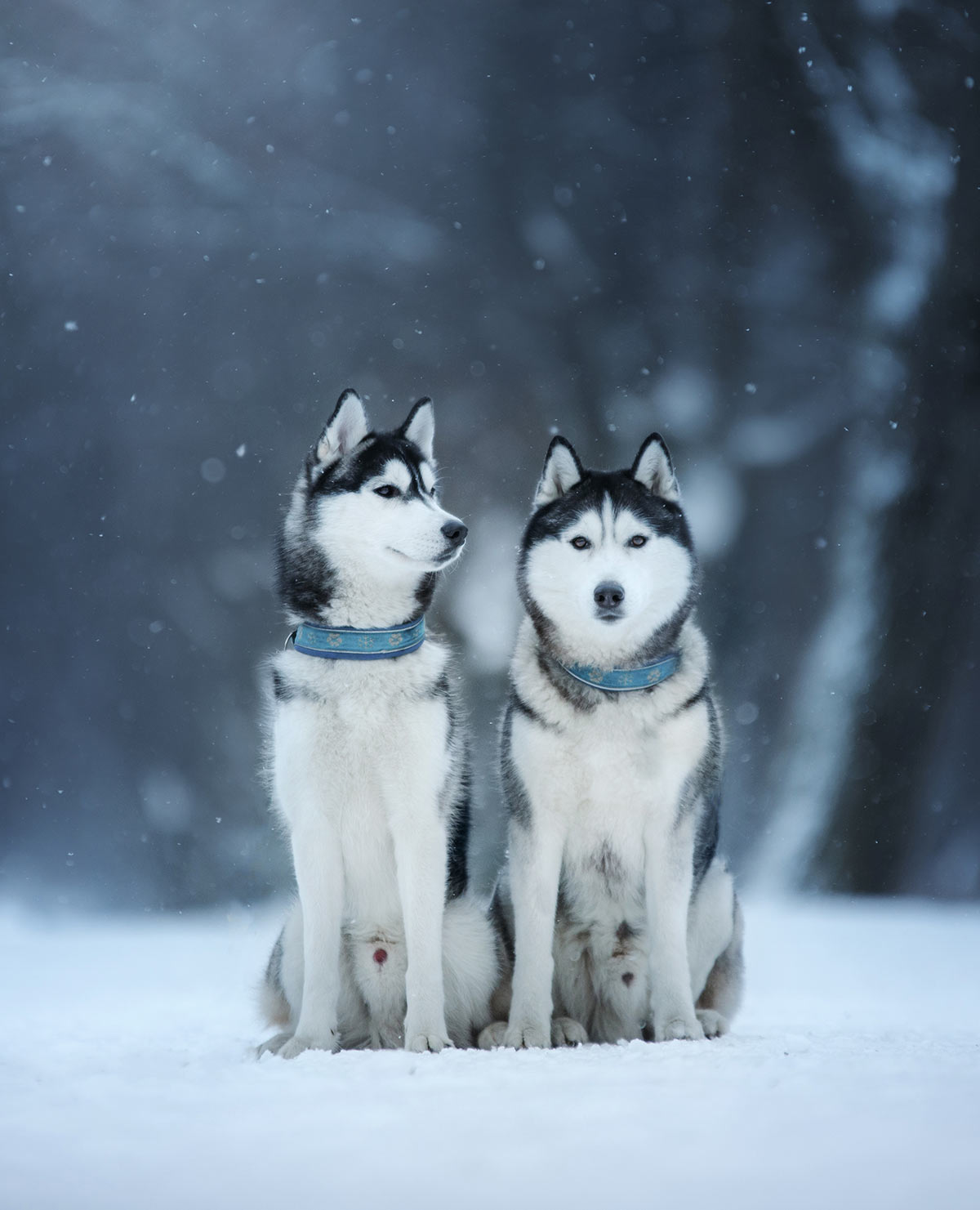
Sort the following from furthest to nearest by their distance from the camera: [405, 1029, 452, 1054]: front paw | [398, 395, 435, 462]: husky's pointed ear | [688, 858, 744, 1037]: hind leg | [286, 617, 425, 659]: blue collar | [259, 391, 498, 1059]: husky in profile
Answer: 1. [398, 395, 435, 462]: husky's pointed ear
2. [688, 858, 744, 1037]: hind leg
3. [286, 617, 425, 659]: blue collar
4. [259, 391, 498, 1059]: husky in profile
5. [405, 1029, 452, 1054]: front paw

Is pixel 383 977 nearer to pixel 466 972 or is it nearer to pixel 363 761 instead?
pixel 466 972

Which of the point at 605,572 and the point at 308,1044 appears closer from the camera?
the point at 308,1044

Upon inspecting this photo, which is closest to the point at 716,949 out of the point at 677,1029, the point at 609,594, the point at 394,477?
the point at 677,1029

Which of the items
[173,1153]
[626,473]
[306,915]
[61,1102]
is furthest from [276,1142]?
[626,473]

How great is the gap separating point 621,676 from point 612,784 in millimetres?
317

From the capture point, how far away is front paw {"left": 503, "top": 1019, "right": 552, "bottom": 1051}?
2984 millimetres

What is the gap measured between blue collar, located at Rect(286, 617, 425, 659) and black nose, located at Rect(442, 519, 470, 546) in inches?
11.2

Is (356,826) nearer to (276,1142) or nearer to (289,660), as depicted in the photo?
(289,660)

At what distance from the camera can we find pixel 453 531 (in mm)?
3104

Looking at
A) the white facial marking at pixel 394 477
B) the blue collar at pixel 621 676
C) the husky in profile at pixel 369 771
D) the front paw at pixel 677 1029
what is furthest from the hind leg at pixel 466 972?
the white facial marking at pixel 394 477

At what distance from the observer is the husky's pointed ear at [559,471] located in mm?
3508

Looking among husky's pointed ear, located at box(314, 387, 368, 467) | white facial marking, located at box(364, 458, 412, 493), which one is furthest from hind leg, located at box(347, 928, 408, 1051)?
husky's pointed ear, located at box(314, 387, 368, 467)

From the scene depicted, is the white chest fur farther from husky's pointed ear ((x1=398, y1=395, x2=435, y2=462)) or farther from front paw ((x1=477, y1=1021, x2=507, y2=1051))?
husky's pointed ear ((x1=398, y1=395, x2=435, y2=462))

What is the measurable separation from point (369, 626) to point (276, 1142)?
148cm
